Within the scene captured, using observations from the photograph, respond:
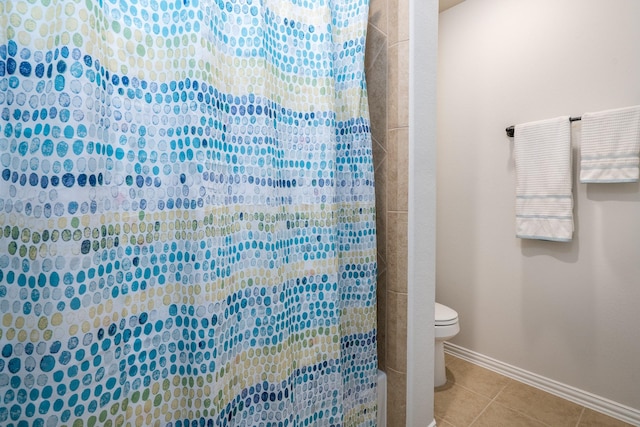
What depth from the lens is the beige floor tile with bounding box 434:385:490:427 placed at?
1.55 m

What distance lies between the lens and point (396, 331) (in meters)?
1.24

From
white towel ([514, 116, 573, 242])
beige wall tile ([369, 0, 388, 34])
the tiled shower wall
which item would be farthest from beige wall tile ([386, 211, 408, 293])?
white towel ([514, 116, 573, 242])

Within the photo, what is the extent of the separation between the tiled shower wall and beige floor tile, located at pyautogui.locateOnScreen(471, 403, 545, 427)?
66cm

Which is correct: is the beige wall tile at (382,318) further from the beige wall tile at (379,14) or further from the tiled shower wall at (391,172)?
the beige wall tile at (379,14)

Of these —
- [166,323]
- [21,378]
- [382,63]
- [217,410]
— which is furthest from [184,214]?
[382,63]

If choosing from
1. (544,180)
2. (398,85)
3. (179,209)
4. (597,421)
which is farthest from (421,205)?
(597,421)

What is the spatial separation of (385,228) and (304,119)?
0.62 meters

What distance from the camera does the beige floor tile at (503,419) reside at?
4.93 feet

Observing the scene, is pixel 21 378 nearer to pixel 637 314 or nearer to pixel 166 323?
pixel 166 323

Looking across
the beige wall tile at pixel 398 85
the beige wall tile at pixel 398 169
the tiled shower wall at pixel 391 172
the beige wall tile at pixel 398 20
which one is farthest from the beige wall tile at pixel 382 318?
the beige wall tile at pixel 398 20

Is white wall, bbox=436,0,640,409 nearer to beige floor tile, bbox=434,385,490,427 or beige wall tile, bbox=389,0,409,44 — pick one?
beige floor tile, bbox=434,385,490,427

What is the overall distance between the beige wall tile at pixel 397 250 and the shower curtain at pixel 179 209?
0.48ft

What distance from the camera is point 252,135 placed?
0.85 m

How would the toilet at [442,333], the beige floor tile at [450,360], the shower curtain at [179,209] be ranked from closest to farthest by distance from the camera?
the shower curtain at [179,209] → the toilet at [442,333] → the beige floor tile at [450,360]
